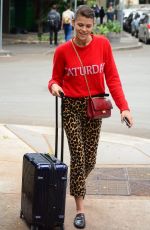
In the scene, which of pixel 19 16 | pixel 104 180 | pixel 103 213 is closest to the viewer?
pixel 103 213

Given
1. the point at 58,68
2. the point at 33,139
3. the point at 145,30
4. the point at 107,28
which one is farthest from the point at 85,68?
the point at 145,30

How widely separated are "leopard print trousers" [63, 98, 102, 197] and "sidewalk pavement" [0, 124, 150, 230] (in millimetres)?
391

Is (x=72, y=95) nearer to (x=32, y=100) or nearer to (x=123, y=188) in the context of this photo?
(x=123, y=188)

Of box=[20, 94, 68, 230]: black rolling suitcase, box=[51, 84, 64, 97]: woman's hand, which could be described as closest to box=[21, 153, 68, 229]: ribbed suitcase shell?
box=[20, 94, 68, 230]: black rolling suitcase

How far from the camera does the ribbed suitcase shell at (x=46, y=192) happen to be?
5031 mm

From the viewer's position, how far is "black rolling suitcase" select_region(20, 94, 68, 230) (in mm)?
5031

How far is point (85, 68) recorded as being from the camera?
534 cm

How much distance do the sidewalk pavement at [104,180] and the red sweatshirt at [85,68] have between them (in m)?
1.01

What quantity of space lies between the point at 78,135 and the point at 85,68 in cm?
55

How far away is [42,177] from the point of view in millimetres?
5020

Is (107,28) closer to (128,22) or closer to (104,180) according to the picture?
(128,22)

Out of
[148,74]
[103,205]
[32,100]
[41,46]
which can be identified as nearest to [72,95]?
[103,205]

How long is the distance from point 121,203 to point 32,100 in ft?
24.6

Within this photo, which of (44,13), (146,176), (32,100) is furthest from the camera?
(44,13)
